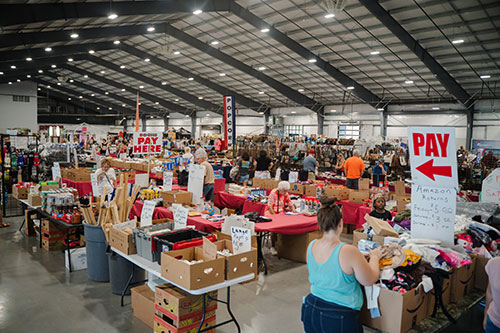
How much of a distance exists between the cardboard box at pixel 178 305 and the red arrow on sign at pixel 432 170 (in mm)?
2222

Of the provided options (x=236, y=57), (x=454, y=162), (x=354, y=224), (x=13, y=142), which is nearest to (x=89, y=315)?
(x=454, y=162)

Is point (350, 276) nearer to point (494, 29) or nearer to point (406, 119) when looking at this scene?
point (494, 29)

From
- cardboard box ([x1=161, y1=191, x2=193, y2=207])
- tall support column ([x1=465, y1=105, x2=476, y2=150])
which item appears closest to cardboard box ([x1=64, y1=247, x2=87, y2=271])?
cardboard box ([x1=161, y1=191, x2=193, y2=207])

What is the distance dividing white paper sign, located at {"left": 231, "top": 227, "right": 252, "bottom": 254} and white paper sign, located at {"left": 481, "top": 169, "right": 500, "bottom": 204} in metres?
3.45

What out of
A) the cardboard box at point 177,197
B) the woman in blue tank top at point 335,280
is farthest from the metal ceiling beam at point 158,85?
the woman in blue tank top at point 335,280

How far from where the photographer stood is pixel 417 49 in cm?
1283

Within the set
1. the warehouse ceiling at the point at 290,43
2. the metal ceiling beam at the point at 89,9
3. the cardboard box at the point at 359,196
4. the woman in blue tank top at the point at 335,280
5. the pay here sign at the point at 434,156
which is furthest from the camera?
the warehouse ceiling at the point at 290,43

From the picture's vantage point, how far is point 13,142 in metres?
10.6

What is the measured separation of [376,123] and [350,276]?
20933 millimetres

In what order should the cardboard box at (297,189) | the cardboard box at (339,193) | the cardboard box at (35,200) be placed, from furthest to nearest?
the cardboard box at (297,189) → the cardboard box at (339,193) → the cardboard box at (35,200)

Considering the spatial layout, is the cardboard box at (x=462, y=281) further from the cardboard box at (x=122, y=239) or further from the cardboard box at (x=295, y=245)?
the cardboard box at (x=122, y=239)

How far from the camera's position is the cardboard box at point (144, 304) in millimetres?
3646

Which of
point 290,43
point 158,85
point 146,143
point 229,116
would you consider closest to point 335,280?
point 146,143

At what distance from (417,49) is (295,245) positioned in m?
10.4
